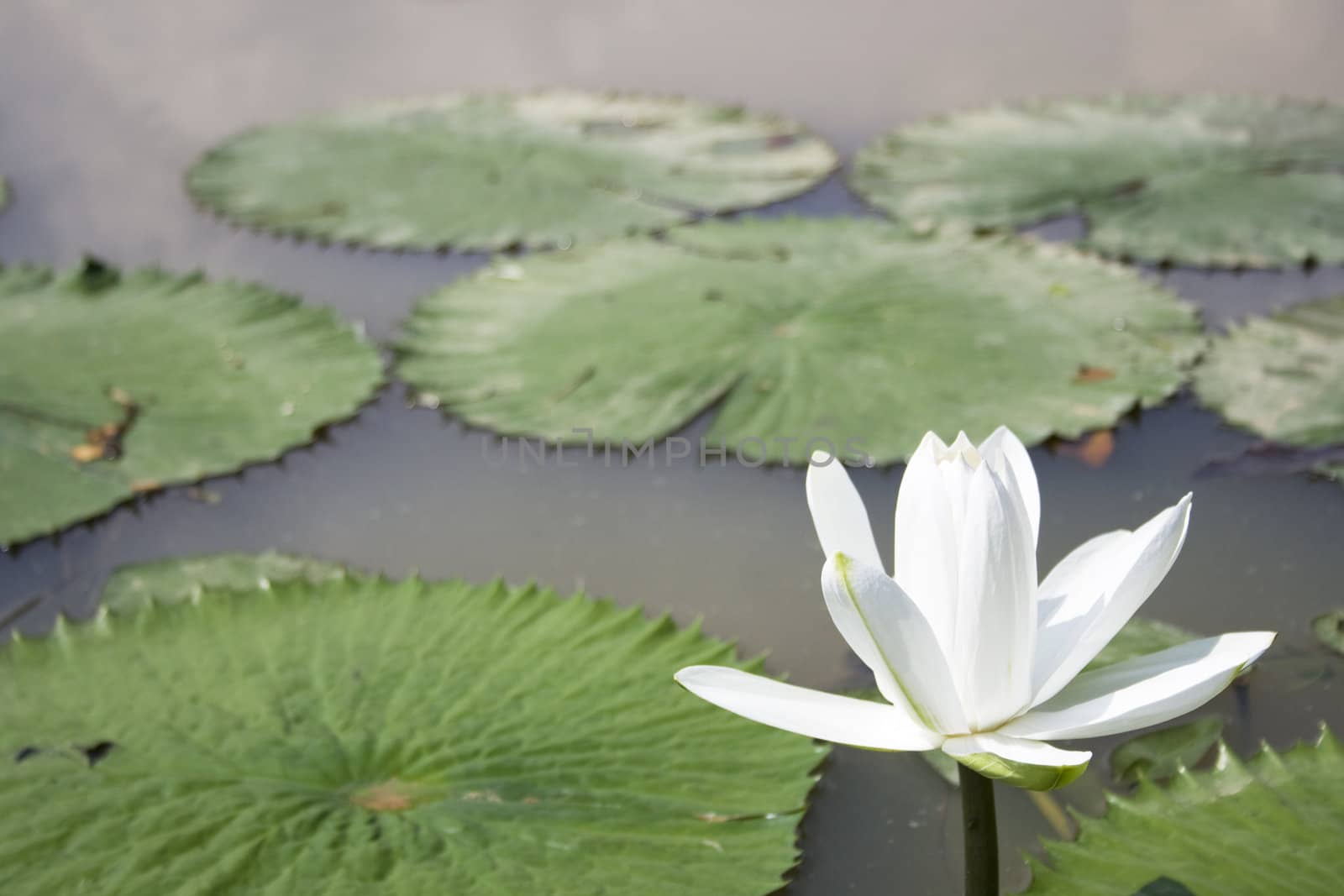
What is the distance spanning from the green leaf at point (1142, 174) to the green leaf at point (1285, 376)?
246mm

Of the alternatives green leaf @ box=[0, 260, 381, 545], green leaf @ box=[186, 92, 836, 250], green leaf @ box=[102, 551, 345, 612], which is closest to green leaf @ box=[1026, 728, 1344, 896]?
green leaf @ box=[102, 551, 345, 612]

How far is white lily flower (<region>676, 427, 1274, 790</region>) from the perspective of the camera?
605mm

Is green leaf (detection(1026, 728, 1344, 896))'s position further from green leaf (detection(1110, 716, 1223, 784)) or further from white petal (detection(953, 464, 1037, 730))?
white petal (detection(953, 464, 1037, 730))

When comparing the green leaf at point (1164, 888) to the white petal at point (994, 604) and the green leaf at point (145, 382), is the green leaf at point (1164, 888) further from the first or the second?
the green leaf at point (145, 382)

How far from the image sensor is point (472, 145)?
265cm

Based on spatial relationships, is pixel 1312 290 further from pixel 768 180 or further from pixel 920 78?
pixel 920 78

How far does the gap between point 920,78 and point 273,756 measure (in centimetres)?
237

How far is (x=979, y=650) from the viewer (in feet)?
2.04

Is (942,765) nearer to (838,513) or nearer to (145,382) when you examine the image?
(838,513)

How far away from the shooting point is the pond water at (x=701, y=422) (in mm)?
1294

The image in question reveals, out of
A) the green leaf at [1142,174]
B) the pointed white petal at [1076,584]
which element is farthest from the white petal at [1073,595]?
the green leaf at [1142,174]

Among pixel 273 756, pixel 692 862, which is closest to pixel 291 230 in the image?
pixel 273 756

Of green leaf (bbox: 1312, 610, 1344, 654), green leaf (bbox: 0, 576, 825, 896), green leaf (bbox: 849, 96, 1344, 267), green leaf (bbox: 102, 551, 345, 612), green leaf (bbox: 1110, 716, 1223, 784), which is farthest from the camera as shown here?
green leaf (bbox: 849, 96, 1344, 267)

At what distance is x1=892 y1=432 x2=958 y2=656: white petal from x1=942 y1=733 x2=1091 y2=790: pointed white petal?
0.06 meters
